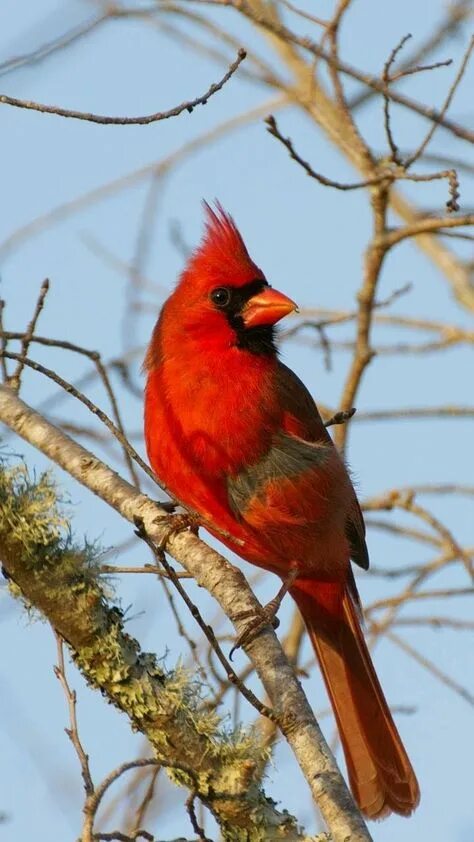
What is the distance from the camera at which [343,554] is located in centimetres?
401

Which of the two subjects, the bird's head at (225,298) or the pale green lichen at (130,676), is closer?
the pale green lichen at (130,676)

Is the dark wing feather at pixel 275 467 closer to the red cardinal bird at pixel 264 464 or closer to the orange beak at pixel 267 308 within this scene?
the red cardinal bird at pixel 264 464

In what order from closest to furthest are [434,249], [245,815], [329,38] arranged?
[245,815], [329,38], [434,249]

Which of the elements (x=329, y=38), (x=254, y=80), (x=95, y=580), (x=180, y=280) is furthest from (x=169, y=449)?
(x=254, y=80)

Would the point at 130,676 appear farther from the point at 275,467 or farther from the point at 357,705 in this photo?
the point at 357,705

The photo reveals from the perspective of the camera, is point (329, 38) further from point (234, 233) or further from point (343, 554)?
point (343, 554)

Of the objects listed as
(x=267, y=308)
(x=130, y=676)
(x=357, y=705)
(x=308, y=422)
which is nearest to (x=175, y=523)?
(x=130, y=676)

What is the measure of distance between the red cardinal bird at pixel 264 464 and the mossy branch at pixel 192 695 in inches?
30.4

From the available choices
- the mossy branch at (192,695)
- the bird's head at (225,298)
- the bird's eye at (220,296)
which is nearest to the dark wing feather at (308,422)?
the bird's head at (225,298)

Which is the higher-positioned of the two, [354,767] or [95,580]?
[354,767]

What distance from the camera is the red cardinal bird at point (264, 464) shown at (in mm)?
3498

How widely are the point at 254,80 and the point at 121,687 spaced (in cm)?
304

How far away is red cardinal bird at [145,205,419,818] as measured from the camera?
11.5ft

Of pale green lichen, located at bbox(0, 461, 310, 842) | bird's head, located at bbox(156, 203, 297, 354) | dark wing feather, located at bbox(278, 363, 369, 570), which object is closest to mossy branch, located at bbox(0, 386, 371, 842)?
pale green lichen, located at bbox(0, 461, 310, 842)
